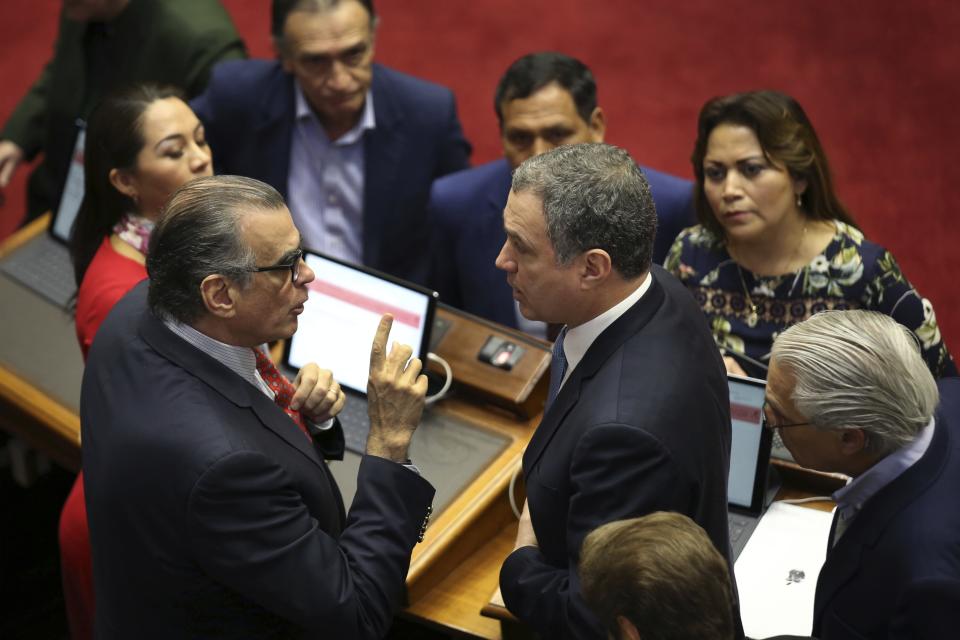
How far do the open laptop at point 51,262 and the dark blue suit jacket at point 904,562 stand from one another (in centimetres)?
234

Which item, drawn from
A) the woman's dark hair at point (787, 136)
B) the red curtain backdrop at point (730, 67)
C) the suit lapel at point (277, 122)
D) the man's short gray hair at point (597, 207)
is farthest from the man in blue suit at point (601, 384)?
the red curtain backdrop at point (730, 67)

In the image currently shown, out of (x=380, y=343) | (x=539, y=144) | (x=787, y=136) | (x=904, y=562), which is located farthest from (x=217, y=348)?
(x=787, y=136)

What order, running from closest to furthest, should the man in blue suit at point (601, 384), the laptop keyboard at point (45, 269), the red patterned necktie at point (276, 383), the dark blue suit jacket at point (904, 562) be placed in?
1. the dark blue suit jacket at point (904, 562)
2. the man in blue suit at point (601, 384)
3. the red patterned necktie at point (276, 383)
4. the laptop keyboard at point (45, 269)

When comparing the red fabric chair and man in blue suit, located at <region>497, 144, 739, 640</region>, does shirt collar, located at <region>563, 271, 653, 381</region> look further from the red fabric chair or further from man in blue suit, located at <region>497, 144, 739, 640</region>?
the red fabric chair

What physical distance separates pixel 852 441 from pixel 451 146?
198 centimetres

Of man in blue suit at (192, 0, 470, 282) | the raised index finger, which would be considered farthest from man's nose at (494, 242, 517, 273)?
man in blue suit at (192, 0, 470, 282)

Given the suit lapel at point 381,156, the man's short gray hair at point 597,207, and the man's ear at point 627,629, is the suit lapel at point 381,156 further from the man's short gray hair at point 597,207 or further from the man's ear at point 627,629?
the man's ear at point 627,629

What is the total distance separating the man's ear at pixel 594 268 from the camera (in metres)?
1.91

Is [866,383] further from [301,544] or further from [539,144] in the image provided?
[539,144]

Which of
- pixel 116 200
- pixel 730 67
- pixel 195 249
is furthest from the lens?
pixel 730 67

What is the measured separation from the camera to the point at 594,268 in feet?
6.33

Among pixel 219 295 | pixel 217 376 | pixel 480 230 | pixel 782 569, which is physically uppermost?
pixel 219 295

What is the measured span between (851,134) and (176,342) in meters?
3.68

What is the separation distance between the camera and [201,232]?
6.02ft
